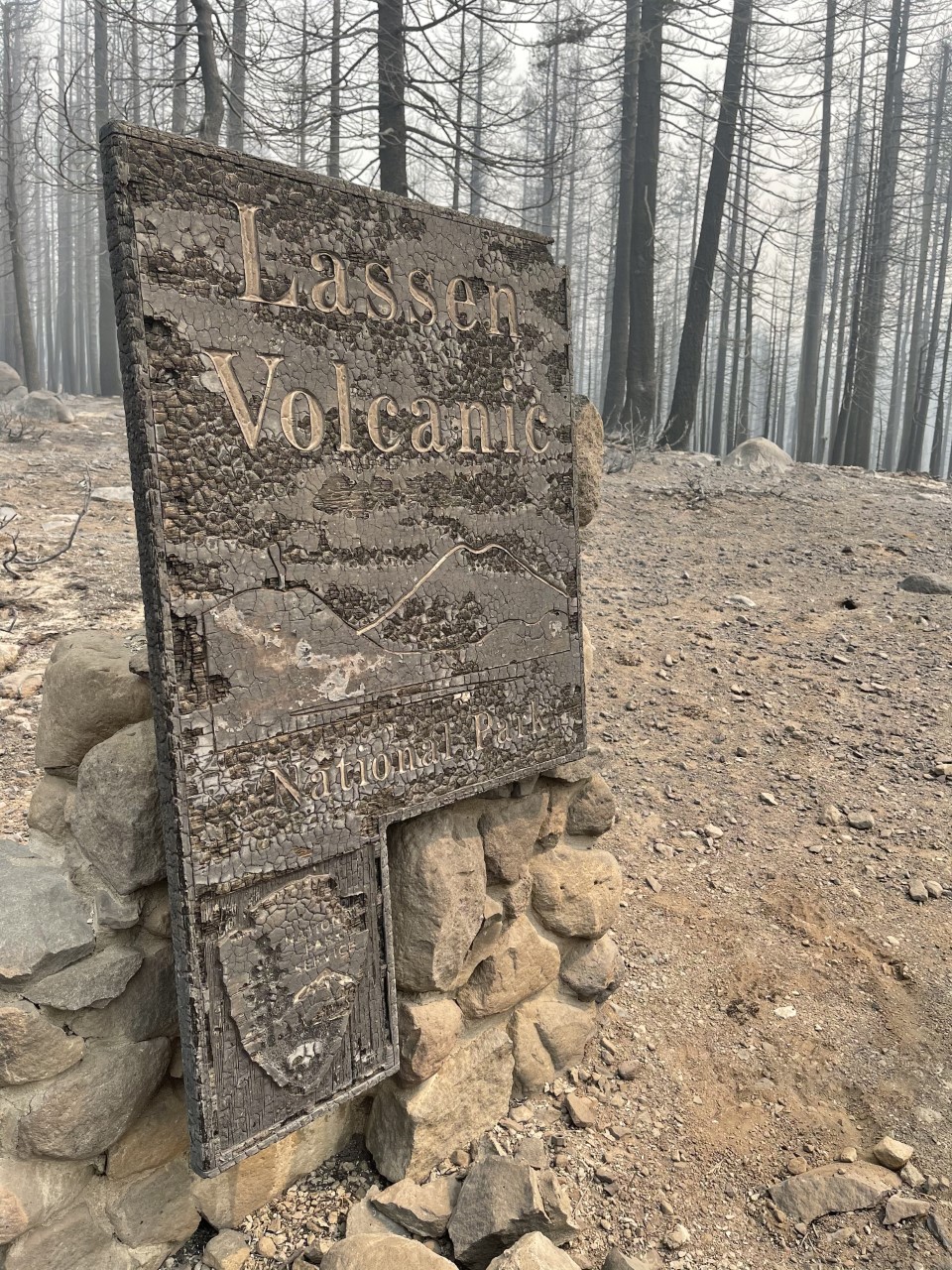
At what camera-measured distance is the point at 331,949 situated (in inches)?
64.9

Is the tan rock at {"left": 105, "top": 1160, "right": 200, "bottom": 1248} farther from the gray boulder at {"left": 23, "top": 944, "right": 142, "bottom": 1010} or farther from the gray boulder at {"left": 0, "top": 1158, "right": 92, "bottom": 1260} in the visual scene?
the gray boulder at {"left": 23, "top": 944, "right": 142, "bottom": 1010}

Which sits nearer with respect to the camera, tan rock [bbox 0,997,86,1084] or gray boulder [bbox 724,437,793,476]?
tan rock [bbox 0,997,86,1084]

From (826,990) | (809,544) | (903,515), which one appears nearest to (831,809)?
(826,990)

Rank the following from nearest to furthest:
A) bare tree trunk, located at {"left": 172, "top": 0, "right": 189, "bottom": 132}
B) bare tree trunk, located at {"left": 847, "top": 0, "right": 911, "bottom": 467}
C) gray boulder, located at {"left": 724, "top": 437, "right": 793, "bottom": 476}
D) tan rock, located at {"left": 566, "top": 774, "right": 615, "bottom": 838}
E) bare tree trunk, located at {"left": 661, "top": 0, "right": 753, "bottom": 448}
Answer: tan rock, located at {"left": 566, "top": 774, "right": 615, "bottom": 838} → bare tree trunk, located at {"left": 172, "top": 0, "right": 189, "bottom": 132} → gray boulder, located at {"left": 724, "top": 437, "right": 793, "bottom": 476} → bare tree trunk, located at {"left": 661, "top": 0, "right": 753, "bottom": 448} → bare tree trunk, located at {"left": 847, "top": 0, "right": 911, "bottom": 467}

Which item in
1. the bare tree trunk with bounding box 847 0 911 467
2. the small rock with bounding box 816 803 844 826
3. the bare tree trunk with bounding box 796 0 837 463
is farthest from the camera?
the bare tree trunk with bounding box 796 0 837 463

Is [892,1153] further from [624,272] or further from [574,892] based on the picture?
[624,272]

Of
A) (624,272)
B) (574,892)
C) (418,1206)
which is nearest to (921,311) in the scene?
(624,272)

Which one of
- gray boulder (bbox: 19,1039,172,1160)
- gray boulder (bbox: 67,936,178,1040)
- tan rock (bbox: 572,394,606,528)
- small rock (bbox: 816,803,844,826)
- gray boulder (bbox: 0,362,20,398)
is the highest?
gray boulder (bbox: 0,362,20,398)

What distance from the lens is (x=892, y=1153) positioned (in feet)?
6.34

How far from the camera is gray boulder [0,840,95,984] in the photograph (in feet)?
5.11

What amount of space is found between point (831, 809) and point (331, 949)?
2.42m

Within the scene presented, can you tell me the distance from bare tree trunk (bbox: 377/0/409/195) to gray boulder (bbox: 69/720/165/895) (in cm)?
589

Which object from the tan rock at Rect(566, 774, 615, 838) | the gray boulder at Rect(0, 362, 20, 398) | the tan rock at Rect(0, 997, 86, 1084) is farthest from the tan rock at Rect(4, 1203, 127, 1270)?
the gray boulder at Rect(0, 362, 20, 398)

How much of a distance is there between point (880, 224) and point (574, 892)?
16.3m
